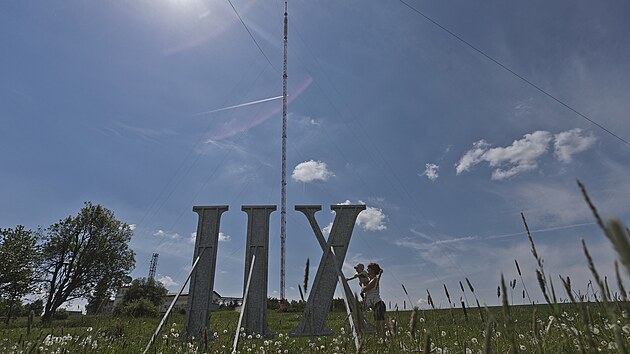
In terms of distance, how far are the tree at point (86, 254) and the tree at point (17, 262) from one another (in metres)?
3.77

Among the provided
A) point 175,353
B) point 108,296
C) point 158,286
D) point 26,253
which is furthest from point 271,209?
point 158,286

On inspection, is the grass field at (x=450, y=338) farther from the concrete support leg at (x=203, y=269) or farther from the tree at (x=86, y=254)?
the tree at (x=86, y=254)

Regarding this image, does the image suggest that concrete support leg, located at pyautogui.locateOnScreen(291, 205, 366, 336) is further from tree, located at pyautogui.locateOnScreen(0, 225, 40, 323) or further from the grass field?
tree, located at pyautogui.locateOnScreen(0, 225, 40, 323)

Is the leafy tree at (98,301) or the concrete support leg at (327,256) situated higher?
the concrete support leg at (327,256)

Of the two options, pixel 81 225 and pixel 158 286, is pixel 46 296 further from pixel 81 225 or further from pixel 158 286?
pixel 158 286

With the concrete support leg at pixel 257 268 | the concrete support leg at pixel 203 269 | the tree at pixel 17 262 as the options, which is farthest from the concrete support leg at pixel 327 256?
the tree at pixel 17 262

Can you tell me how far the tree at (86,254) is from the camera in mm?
40781

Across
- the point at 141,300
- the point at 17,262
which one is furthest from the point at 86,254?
the point at 141,300

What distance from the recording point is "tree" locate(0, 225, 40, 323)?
106ft

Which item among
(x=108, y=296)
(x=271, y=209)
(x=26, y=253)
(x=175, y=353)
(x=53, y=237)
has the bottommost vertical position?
(x=175, y=353)

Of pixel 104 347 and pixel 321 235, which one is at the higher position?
pixel 321 235

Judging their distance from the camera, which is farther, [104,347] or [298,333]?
[298,333]

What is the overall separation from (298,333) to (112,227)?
4220cm

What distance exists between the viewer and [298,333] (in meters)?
10.3
